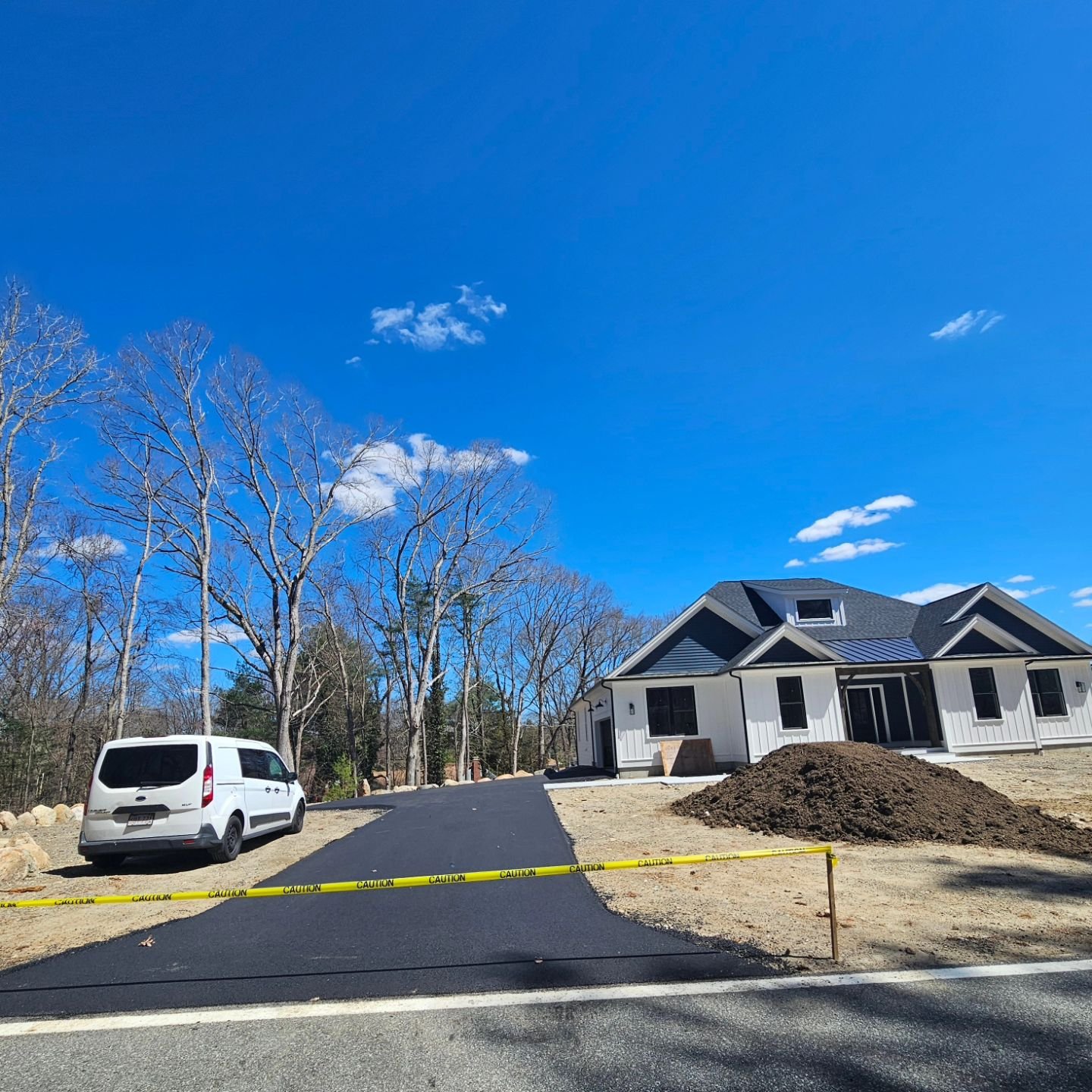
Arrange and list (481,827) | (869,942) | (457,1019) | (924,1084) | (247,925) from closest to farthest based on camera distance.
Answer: (924,1084)
(457,1019)
(869,942)
(247,925)
(481,827)

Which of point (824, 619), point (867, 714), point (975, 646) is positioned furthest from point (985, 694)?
point (824, 619)

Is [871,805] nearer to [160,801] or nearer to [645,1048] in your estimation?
[645,1048]

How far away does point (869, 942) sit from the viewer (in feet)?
17.3

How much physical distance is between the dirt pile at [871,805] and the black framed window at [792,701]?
8.55m

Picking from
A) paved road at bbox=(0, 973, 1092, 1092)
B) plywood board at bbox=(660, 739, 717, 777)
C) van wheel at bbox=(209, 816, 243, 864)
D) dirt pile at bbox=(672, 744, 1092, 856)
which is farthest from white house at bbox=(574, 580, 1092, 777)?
paved road at bbox=(0, 973, 1092, 1092)

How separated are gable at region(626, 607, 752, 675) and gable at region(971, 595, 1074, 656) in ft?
27.1

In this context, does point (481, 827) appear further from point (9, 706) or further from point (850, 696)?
point (9, 706)

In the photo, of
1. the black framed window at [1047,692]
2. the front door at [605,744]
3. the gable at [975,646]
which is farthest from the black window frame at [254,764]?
the black framed window at [1047,692]

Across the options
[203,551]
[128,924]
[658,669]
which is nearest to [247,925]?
[128,924]

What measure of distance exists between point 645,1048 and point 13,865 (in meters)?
10.1

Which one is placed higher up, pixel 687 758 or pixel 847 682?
pixel 847 682

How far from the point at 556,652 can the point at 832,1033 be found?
47.4 metres

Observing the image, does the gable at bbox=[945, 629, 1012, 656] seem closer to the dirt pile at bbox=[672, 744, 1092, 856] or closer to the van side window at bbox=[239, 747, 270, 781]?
the dirt pile at bbox=[672, 744, 1092, 856]

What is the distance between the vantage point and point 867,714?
24.1m
